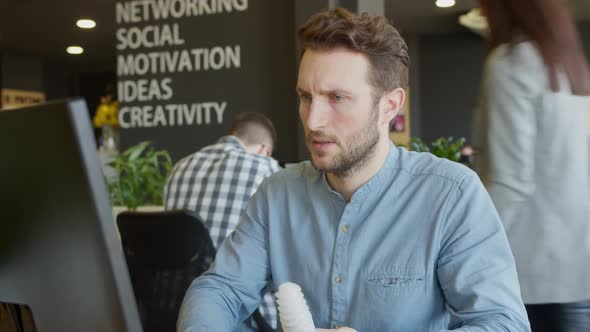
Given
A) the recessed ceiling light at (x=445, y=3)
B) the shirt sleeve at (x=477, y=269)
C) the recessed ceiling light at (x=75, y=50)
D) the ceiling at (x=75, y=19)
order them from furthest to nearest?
the recessed ceiling light at (x=75, y=50)
the recessed ceiling light at (x=445, y=3)
the ceiling at (x=75, y=19)
the shirt sleeve at (x=477, y=269)

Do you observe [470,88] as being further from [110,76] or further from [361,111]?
[361,111]

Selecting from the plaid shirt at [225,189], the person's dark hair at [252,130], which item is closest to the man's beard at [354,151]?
the plaid shirt at [225,189]

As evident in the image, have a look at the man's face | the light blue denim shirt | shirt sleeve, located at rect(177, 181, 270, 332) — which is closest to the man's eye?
the man's face

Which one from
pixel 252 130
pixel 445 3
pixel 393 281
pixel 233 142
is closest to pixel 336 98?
pixel 393 281

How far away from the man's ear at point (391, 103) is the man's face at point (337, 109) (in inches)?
2.3

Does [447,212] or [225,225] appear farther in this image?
[225,225]

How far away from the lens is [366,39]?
48.3 inches

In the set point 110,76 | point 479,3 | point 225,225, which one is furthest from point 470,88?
point 479,3

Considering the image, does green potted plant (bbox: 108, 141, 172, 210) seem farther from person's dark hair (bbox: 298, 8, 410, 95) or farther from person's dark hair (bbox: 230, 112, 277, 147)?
person's dark hair (bbox: 298, 8, 410, 95)

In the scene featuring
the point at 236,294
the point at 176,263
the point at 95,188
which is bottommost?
the point at 176,263

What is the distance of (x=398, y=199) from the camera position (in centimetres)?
122

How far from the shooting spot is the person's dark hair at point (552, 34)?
1376 millimetres

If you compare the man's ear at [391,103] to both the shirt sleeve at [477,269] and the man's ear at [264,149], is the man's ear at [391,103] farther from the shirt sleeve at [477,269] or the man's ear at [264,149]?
the man's ear at [264,149]

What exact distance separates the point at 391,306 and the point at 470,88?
8582 mm
